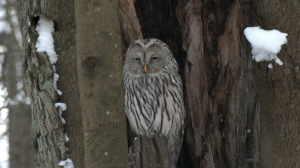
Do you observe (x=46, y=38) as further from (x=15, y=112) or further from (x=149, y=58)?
(x=15, y=112)

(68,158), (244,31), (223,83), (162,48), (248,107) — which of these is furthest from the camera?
(162,48)

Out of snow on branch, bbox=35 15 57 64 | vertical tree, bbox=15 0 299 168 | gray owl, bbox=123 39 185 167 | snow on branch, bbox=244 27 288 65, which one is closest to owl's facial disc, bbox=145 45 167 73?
gray owl, bbox=123 39 185 167

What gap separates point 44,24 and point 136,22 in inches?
46.3

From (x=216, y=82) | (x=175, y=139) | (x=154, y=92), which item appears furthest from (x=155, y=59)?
(x=175, y=139)

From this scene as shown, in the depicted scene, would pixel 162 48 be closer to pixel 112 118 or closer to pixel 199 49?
pixel 199 49

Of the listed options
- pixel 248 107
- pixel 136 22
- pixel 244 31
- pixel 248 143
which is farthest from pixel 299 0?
pixel 136 22

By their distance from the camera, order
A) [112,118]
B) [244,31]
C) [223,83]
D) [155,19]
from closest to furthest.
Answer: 1. [112,118]
2. [244,31]
3. [223,83]
4. [155,19]

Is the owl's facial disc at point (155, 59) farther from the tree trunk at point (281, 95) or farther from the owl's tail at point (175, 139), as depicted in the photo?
the tree trunk at point (281, 95)

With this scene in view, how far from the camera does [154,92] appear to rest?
14.1 feet

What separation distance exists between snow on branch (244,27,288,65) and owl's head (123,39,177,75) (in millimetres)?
1094

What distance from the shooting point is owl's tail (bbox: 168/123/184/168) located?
436 centimetres

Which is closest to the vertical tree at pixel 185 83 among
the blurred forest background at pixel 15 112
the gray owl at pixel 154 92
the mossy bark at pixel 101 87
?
the mossy bark at pixel 101 87

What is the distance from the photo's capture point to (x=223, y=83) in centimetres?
404

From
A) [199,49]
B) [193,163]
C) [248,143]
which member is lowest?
[193,163]
